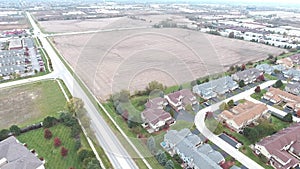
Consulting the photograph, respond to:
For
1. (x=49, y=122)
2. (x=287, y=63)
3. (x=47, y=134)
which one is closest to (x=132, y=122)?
(x=47, y=134)

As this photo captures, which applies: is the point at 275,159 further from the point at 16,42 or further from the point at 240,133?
the point at 16,42

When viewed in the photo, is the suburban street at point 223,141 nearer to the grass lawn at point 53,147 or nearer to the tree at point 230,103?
the tree at point 230,103

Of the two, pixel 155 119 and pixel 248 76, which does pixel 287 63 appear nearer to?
pixel 248 76

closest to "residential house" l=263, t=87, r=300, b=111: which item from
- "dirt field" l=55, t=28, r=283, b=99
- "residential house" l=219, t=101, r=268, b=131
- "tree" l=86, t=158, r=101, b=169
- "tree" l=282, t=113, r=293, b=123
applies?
"tree" l=282, t=113, r=293, b=123

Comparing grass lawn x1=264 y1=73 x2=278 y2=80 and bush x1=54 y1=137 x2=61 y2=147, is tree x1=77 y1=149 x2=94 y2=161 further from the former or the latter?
grass lawn x1=264 y1=73 x2=278 y2=80

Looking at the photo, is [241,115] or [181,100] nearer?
[241,115]

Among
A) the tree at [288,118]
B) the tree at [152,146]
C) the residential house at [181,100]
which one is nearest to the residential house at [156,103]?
the residential house at [181,100]
